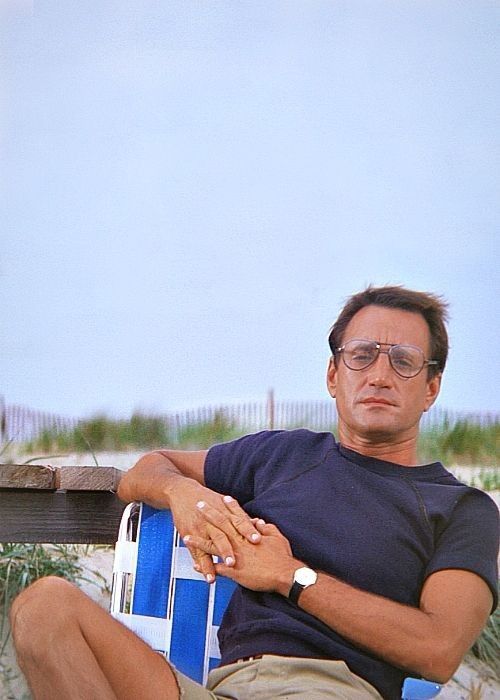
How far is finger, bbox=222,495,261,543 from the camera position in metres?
2.23

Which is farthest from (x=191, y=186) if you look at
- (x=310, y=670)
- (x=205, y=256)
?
(x=310, y=670)

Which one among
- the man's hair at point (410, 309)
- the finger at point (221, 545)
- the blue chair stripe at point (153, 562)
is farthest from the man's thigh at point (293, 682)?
the man's hair at point (410, 309)

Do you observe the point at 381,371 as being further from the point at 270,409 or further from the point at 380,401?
the point at 270,409

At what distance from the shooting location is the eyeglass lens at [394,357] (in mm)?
2350

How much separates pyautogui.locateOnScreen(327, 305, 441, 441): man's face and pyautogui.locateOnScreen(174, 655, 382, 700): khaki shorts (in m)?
0.52

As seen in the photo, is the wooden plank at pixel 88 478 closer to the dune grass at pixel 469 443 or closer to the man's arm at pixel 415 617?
the man's arm at pixel 415 617

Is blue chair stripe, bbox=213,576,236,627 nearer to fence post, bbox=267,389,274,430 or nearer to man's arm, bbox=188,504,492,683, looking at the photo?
man's arm, bbox=188,504,492,683

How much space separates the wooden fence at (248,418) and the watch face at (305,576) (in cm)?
42

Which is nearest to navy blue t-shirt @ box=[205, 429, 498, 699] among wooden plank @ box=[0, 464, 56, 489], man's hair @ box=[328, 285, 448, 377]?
man's hair @ box=[328, 285, 448, 377]

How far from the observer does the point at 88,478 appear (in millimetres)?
2479

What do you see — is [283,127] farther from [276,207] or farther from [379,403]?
[379,403]

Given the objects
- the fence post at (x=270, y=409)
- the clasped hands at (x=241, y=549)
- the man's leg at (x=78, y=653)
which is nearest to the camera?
the man's leg at (x=78, y=653)

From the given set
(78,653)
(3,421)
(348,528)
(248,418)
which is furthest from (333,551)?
(3,421)

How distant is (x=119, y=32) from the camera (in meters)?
2.78
